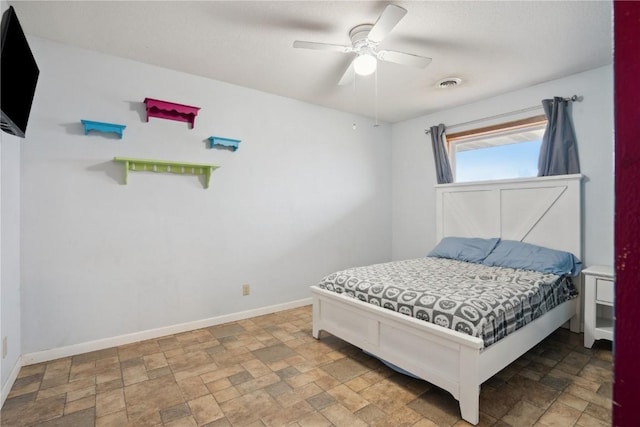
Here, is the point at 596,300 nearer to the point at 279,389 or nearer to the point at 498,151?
the point at 498,151

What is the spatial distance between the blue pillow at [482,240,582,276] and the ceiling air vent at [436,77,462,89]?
5.96ft

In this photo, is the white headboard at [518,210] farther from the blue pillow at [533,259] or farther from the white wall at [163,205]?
the white wall at [163,205]

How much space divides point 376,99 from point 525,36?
1693 mm

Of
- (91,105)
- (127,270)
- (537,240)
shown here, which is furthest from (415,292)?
(91,105)

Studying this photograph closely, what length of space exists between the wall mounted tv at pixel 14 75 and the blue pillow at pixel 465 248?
388 cm

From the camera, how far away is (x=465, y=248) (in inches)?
145

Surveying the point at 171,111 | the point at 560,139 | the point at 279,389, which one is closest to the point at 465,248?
the point at 560,139

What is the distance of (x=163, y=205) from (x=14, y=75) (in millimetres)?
1586

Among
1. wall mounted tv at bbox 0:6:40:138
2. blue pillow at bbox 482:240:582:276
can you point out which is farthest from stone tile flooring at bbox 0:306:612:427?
wall mounted tv at bbox 0:6:40:138

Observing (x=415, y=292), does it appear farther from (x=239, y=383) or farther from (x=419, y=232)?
(x=419, y=232)

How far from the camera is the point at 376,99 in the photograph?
3.90 m

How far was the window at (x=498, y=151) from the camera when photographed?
361 cm

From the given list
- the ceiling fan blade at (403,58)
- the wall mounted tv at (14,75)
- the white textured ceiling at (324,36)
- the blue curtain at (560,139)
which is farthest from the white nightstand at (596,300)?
the wall mounted tv at (14,75)

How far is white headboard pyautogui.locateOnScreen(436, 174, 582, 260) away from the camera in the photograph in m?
3.15
